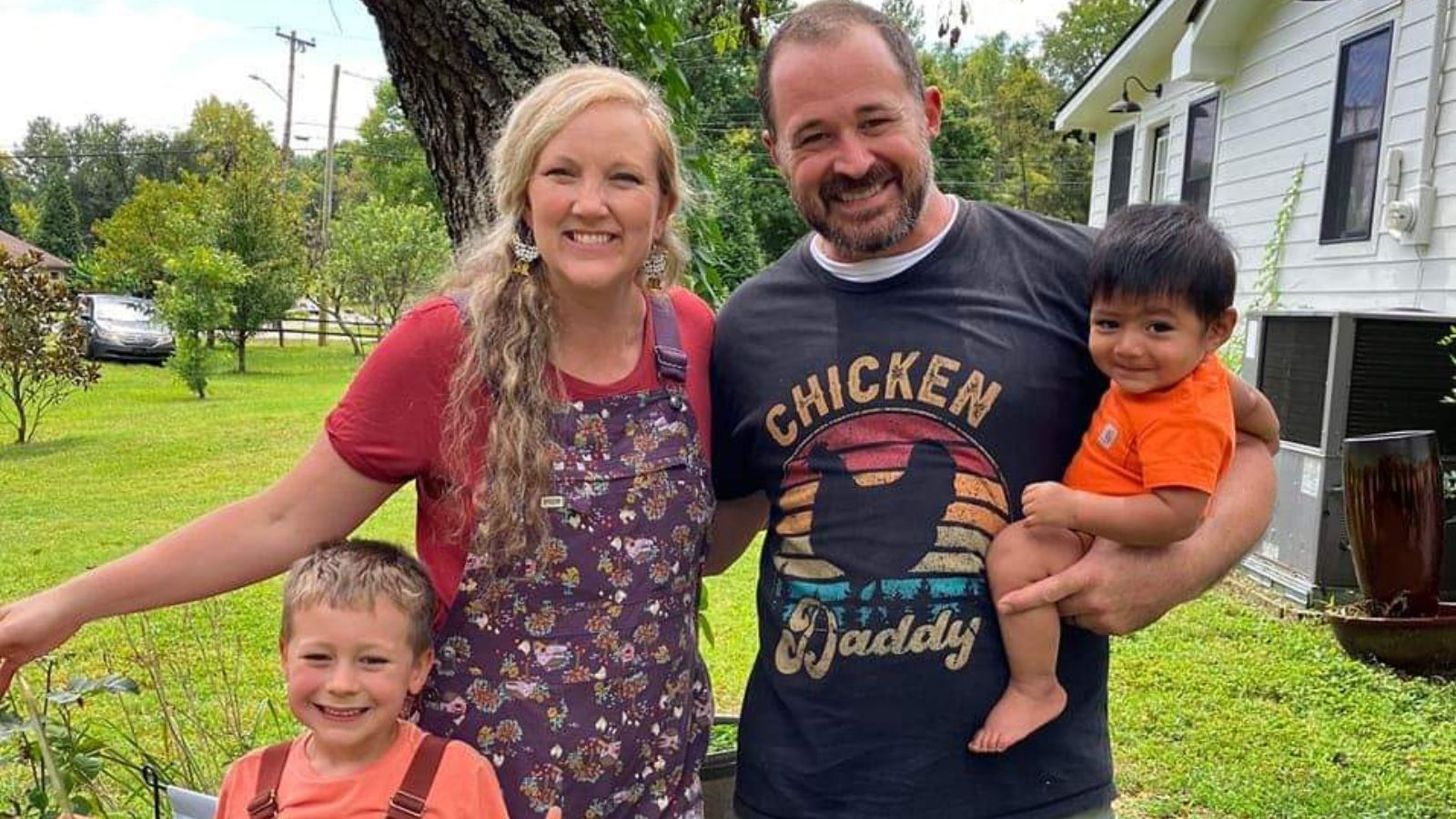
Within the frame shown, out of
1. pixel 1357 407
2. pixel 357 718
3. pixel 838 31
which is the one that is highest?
pixel 838 31

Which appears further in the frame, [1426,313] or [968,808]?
[1426,313]

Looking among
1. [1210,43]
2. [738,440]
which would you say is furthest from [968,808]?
[1210,43]

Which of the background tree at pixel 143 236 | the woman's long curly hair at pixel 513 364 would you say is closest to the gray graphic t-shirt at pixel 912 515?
the woman's long curly hair at pixel 513 364

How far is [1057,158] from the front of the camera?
4550 cm

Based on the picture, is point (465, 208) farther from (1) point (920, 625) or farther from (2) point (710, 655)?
(2) point (710, 655)

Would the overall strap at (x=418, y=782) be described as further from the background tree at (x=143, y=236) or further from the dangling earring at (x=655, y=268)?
the background tree at (x=143, y=236)

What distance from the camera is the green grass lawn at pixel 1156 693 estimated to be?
13.4 feet

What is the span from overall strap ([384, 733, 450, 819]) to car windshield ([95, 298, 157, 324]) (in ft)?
85.2

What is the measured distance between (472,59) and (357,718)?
157 cm

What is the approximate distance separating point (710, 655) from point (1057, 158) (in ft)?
143

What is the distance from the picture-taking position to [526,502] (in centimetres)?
172

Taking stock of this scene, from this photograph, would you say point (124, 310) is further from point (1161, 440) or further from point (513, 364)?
point (1161, 440)

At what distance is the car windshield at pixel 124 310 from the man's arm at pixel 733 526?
84.3 ft

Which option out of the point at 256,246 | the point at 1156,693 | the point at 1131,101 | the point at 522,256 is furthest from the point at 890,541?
the point at 256,246
